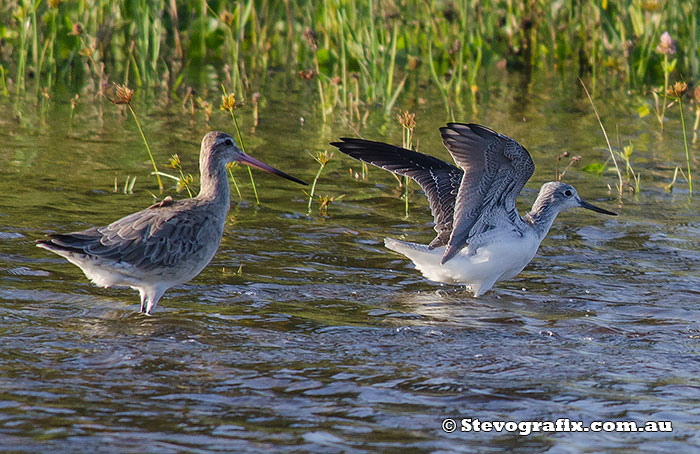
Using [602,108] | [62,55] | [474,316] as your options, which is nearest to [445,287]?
[474,316]

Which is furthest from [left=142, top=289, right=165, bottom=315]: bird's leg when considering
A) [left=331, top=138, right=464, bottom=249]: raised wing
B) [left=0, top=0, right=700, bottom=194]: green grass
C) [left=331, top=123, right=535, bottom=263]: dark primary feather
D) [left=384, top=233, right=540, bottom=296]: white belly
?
[left=0, top=0, right=700, bottom=194]: green grass

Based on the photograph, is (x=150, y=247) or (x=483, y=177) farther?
(x=483, y=177)

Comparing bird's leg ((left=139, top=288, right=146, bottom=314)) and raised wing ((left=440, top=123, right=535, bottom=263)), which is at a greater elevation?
raised wing ((left=440, top=123, right=535, bottom=263))

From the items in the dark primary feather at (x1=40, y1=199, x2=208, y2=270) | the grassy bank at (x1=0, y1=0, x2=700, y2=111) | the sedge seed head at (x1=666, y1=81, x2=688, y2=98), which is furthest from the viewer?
the grassy bank at (x1=0, y1=0, x2=700, y2=111)

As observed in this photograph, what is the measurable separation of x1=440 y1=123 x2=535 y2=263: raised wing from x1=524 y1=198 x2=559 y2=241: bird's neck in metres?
0.34

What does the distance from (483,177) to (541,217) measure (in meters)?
0.97

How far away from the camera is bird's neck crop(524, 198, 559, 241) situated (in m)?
7.28

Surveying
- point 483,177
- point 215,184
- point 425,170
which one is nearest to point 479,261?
point 483,177

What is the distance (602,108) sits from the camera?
476 inches

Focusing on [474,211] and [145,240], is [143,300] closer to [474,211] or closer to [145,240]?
[145,240]

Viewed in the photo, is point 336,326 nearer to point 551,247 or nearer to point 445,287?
point 445,287

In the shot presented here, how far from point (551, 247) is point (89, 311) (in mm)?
3710

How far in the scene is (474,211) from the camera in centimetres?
689

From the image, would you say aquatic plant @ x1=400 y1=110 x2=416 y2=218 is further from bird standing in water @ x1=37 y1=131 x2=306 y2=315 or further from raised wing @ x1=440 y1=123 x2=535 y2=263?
bird standing in water @ x1=37 y1=131 x2=306 y2=315
